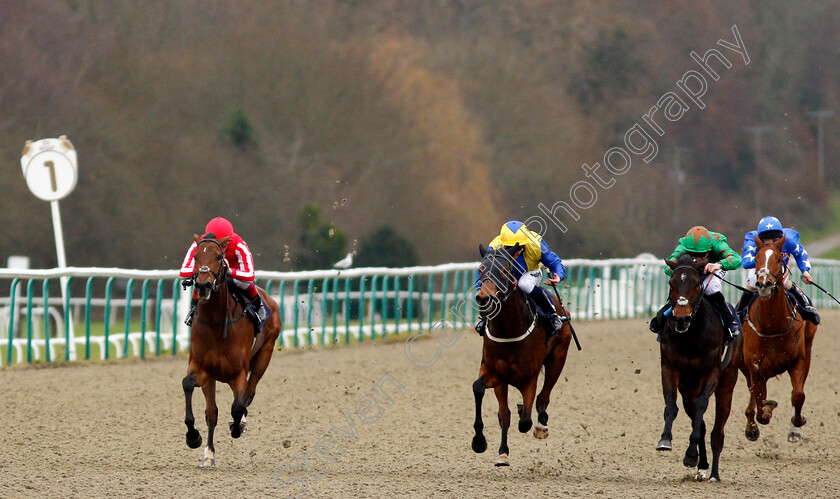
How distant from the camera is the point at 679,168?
29812mm

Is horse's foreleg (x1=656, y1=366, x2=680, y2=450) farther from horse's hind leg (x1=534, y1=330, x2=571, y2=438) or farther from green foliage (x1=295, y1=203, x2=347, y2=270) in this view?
green foliage (x1=295, y1=203, x2=347, y2=270)

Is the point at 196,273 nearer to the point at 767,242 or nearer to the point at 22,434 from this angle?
the point at 22,434

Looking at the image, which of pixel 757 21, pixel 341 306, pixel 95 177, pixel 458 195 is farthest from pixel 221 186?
pixel 757 21

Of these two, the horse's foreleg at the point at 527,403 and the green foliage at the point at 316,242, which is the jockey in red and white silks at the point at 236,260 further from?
the green foliage at the point at 316,242

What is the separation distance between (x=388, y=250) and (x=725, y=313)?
18152 millimetres

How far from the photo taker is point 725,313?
7.61m

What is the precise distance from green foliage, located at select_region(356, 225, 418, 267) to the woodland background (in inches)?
2.2

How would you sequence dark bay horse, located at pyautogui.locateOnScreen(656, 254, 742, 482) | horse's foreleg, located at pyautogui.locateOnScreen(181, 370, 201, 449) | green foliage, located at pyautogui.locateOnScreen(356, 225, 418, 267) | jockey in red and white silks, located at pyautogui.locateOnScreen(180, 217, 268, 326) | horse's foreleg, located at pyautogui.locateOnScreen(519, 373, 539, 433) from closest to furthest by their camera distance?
dark bay horse, located at pyautogui.locateOnScreen(656, 254, 742, 482)
horse's foreleg, located at pyautogui.locateOnScreen(181, 370, 201, 449)
jockey in red and white silks, located at pyautogui.locateOnScreen(180, 217, 268, 326)
horse's foreleg, located at pyautogui.locateOnScreen(519, 373, 539, 433)
green foliage, located at pyautogui.locateOnScreen(356, 225, 418, 267)

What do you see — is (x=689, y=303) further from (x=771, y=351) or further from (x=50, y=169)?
(x=50, y=169)

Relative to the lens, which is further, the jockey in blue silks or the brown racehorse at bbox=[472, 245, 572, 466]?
the jockey in blue silks

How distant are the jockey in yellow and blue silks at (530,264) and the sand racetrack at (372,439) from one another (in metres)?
1.00

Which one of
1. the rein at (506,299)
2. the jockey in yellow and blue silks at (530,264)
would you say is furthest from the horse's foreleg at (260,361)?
the rein at (506,299)

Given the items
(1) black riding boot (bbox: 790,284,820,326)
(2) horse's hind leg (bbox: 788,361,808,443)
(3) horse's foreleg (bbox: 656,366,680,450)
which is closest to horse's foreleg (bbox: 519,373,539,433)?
(3) horse's foreleg (bbox: 656,366,680,450)

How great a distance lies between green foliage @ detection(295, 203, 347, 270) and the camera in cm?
2372
